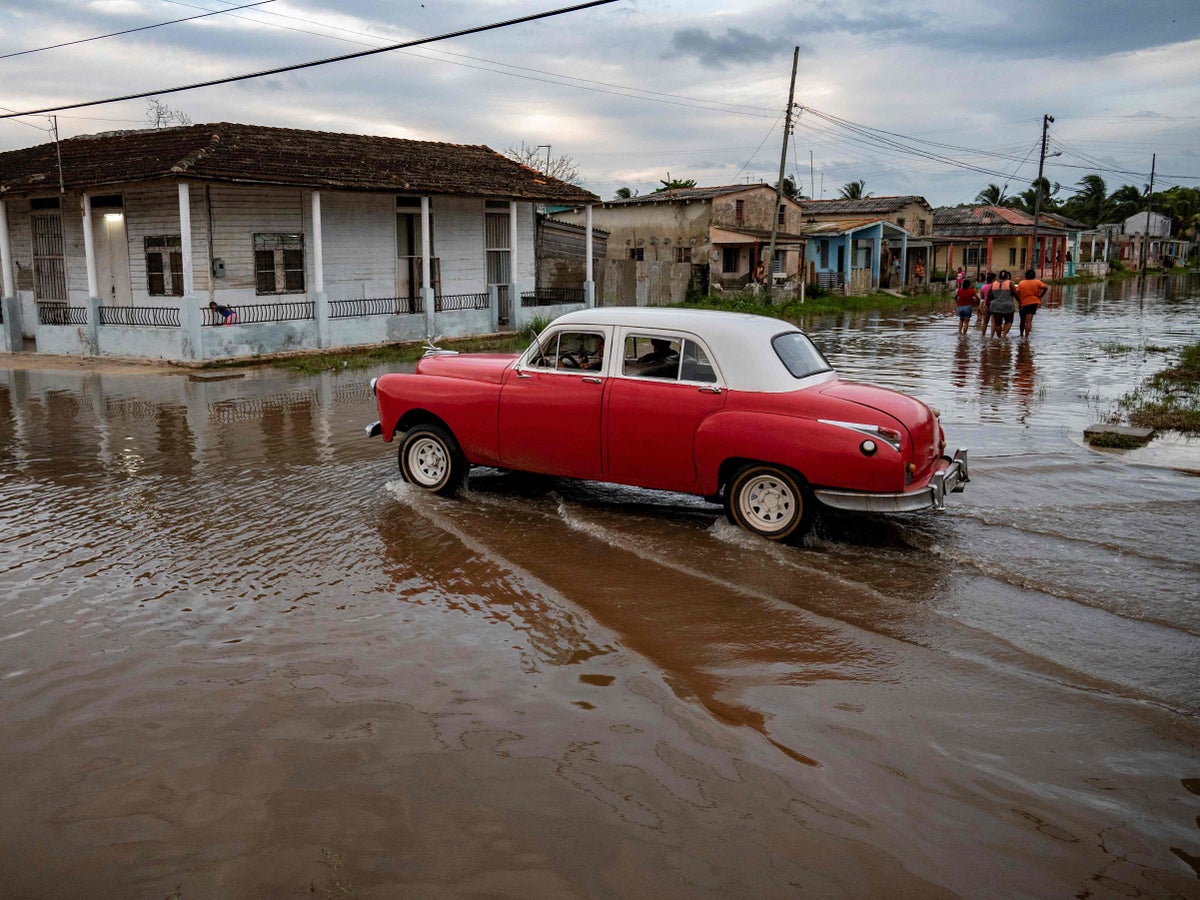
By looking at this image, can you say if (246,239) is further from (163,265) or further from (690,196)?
(690,196)

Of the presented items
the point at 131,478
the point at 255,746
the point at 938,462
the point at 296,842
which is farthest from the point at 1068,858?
the point at 131,478

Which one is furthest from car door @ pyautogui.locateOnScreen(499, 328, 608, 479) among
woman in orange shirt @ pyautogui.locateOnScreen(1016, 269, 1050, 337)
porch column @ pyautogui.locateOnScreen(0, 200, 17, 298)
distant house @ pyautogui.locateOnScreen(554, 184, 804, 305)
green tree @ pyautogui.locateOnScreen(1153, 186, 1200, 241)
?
green tree @ pyautogui.locateOnScreen(1153, 186, 1200, 241)

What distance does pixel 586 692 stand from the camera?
4879mm

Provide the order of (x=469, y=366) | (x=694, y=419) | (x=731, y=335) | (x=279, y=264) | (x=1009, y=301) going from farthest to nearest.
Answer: (x=1009, y=301), (x=279, y=264), (x=469, y=366), (x=731, y=335), (x=694, y=419)

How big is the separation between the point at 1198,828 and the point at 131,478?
29.4 ft

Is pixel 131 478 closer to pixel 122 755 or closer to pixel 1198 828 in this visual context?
pixel 122 755

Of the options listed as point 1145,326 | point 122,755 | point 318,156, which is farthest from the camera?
point 1145,326

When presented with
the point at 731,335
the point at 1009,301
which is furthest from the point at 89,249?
the point at 1009,301

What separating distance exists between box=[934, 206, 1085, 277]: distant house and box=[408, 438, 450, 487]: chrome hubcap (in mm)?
60659

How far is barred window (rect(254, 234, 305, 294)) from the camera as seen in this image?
74.3 ft

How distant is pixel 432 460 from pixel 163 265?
53.7 ft

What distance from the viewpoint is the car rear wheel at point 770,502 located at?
711 centimetres

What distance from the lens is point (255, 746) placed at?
431 cm

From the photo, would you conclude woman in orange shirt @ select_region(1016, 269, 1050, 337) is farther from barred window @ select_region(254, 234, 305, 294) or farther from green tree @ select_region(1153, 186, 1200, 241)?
green tree @ select_region(1153, 186, 1200, 241)
